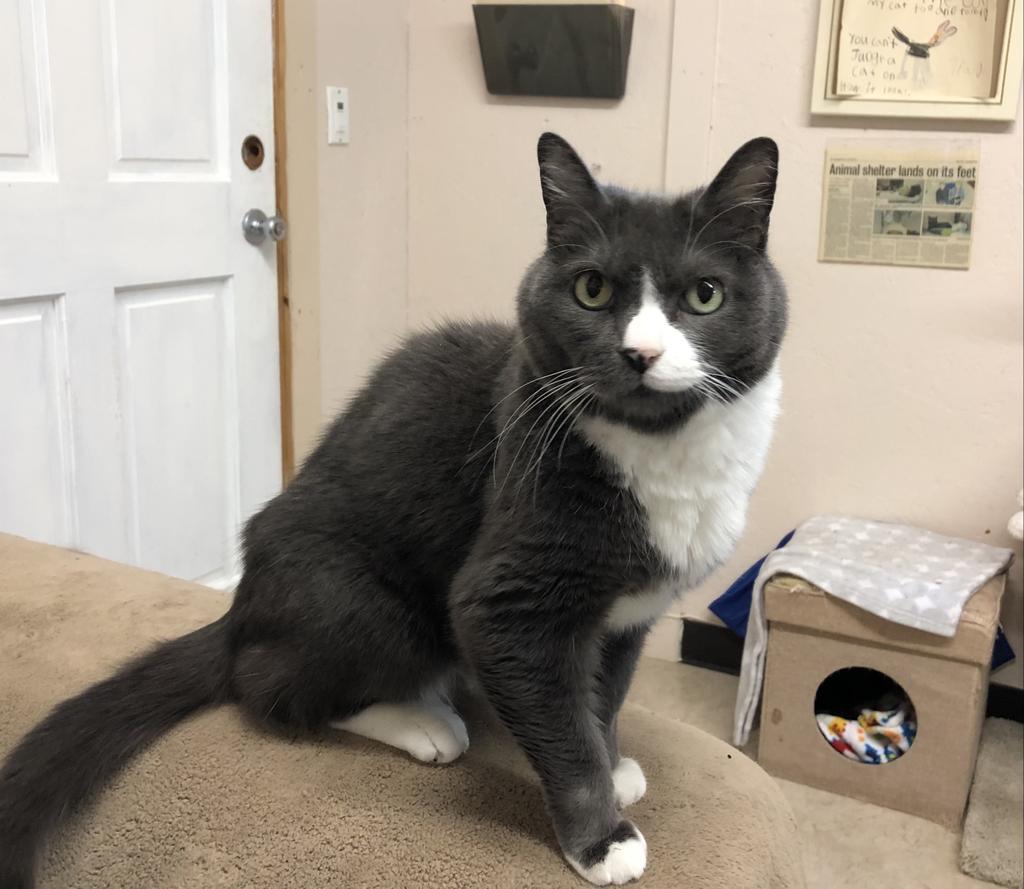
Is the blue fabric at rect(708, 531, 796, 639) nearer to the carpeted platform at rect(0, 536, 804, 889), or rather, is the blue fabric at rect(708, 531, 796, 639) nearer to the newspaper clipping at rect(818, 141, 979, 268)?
the newspaper clipping at rect(818, 141, 979, 268)

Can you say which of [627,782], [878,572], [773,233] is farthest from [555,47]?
[627,782]

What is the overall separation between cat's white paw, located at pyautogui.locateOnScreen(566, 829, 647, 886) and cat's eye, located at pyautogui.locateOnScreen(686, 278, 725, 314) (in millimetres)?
481

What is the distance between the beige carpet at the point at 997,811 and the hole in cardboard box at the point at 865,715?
0.56 ft

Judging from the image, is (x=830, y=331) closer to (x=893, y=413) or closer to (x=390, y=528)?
(x=893, y=413)

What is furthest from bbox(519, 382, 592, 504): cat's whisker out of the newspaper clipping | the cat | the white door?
the newspaper clipping

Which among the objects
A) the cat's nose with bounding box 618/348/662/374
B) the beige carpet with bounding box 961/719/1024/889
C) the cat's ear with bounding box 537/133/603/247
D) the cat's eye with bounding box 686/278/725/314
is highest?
the cat's ear with bounding box 537/133/603/247

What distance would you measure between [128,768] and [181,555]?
1.13 meters

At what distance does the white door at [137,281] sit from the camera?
63.1 inches

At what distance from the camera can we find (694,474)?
3.00 feet

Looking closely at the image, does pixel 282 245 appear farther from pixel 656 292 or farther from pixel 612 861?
pixel 612 861

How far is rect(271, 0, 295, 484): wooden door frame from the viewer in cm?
202

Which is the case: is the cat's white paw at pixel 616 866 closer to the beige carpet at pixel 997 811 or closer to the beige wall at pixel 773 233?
the beige carpet at pixel 997 811

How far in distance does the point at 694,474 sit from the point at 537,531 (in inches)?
6.3

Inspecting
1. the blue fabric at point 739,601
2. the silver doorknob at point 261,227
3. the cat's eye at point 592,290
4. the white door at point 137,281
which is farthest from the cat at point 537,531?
the blue fabric at point 739,601
